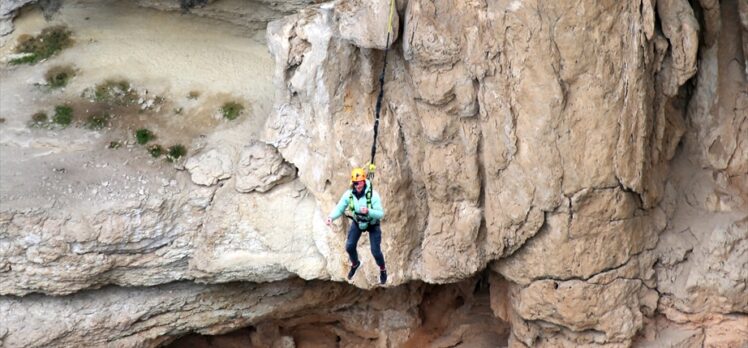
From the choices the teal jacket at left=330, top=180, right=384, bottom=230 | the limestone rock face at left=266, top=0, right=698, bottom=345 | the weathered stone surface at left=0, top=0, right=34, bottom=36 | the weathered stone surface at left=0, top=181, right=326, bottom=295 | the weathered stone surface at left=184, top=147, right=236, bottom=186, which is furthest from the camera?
the weathered stone surface at left=0, top=0, right=34, bottom=36

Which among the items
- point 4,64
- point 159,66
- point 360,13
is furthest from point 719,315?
point 4,64

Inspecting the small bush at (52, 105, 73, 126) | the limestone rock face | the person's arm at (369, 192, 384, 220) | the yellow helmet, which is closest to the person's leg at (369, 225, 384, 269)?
the person's arm at (369, 192, 384, 220)

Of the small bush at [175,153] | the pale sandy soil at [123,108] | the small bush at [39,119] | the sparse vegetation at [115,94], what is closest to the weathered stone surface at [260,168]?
the pale sandy soil at [123,108]

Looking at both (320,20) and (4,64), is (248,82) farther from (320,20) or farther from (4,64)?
(4,64)

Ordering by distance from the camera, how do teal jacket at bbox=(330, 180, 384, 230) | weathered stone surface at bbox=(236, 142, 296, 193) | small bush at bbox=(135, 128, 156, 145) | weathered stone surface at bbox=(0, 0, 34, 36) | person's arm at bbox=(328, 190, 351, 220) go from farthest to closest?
weathered stone surface at bbox=(0, 0, 34, 36)
small bush at bbox=(135, 128, 156, 145)
weathered stone surface at bbox=(236, 142, 296, 193)
person's arm at bbox=(328, 190, 351, 220)
teal jacket at bbox=(330, 180, 384, 230)

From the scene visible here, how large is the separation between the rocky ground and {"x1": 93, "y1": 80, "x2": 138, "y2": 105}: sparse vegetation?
0.23 feet

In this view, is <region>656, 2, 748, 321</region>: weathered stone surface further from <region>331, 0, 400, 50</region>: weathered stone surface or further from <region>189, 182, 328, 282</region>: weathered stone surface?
<region>189, 182, 328, 282</region>: weathered stone surface

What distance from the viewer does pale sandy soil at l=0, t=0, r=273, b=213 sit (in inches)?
695

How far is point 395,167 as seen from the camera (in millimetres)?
16812

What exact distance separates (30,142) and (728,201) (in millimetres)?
11920

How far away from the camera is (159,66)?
18.9m

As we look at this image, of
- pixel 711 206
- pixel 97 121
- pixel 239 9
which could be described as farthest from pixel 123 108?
pixel 711 206

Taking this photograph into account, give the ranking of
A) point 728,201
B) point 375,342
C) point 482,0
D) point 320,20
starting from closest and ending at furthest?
point 482,0
point 320,20
point 728,201
point 375,342

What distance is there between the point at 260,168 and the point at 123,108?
9.36 feet
